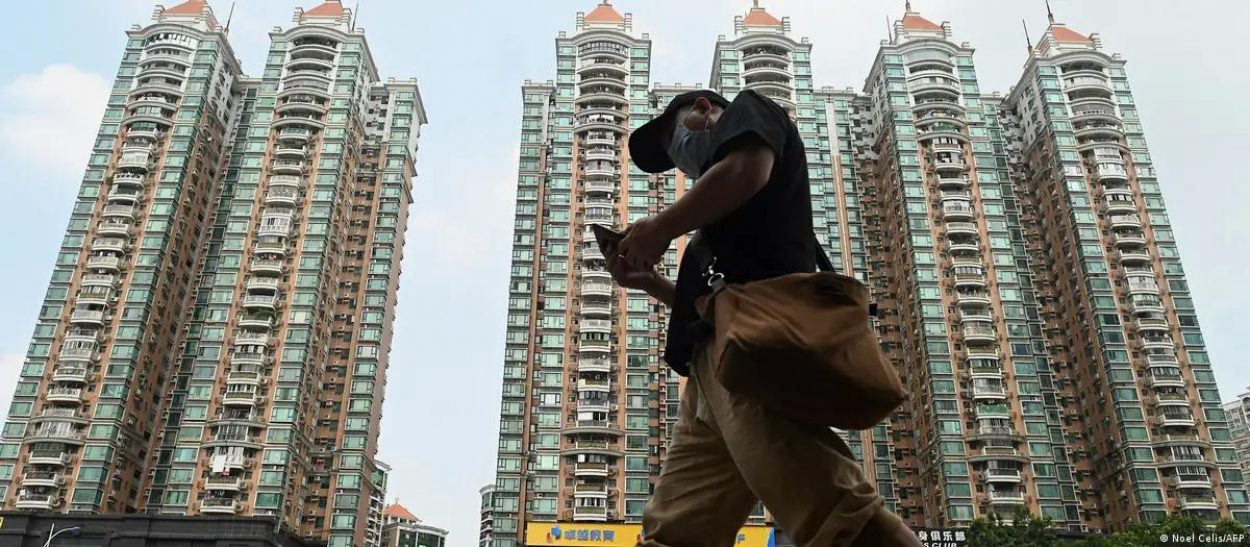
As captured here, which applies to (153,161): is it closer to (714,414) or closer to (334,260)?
(334,260)

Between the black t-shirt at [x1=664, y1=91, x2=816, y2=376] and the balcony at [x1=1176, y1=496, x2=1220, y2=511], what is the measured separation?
56005 mm

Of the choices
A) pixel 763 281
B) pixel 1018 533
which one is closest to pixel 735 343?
pixel 763 281

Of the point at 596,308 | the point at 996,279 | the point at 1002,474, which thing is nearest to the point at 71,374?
the point at 596,308

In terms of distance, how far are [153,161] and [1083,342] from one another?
63.9m

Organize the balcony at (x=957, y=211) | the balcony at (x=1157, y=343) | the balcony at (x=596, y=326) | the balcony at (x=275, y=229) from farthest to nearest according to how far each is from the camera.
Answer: the balcony at (x=957, y=211), the balcony at (x=275, y=229), the balcony at (x=596, y=326), the balcony at (x=1157, y=343)

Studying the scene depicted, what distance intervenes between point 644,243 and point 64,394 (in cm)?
5874

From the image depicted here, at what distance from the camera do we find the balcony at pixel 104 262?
5566 centimetres

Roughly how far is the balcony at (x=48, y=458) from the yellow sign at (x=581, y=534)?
1049 inches

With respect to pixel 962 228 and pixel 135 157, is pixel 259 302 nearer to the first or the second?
pixel 135 157

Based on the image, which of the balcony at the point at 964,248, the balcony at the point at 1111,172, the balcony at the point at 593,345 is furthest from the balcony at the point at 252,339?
the balcony at the point at 1111,172

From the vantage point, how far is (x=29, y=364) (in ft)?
172

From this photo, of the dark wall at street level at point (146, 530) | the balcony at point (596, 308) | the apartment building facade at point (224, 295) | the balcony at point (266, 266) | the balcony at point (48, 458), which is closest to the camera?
the dark wall at street level at point (146, 530)

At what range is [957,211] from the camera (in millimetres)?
59562

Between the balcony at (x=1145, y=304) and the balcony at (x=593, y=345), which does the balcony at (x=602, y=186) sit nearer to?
the balcony at (x=593, y=345)
